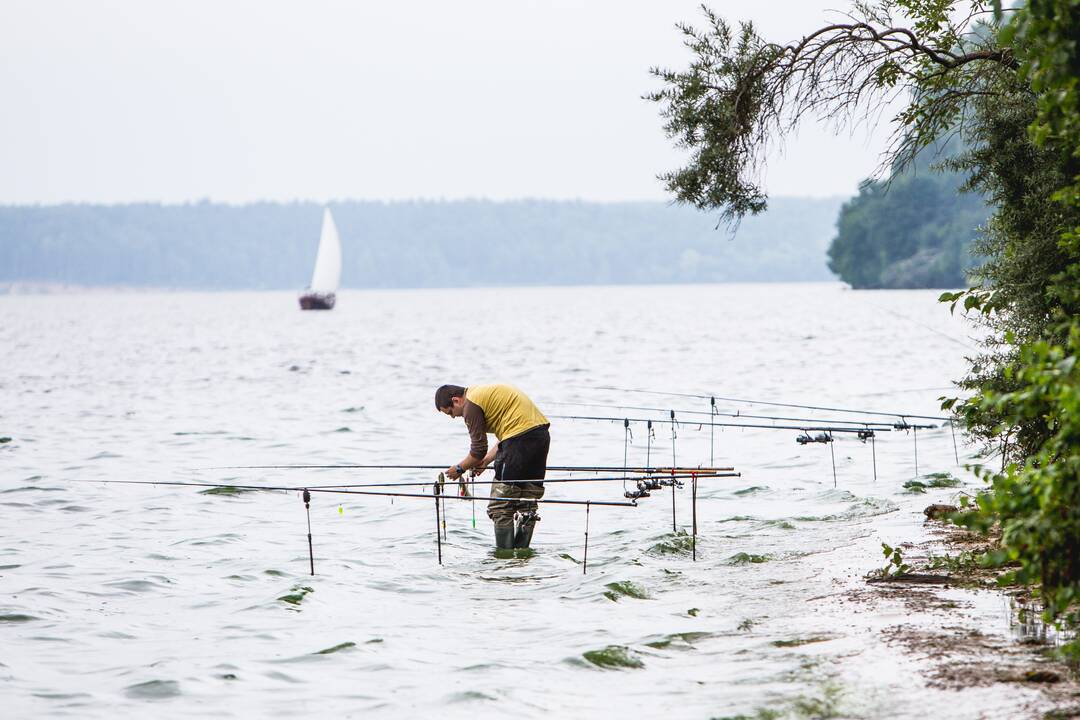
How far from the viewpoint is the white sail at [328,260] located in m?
120

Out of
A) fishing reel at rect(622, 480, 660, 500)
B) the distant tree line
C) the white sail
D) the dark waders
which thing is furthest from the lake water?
the white sail

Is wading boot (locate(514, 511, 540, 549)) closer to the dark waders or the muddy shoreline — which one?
the dark waders

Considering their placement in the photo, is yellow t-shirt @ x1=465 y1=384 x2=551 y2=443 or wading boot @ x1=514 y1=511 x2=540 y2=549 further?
wading boot @ x1=514 y1=511 x2=540 y2=549

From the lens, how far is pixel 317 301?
5295 inches

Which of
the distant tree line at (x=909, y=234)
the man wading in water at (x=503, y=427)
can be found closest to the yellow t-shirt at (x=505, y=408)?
the man wading in water at (x=503, y=427)

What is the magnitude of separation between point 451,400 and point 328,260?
378 feet

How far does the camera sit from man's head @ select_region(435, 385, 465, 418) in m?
12.1

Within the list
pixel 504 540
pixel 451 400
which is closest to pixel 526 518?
pixel 504 540

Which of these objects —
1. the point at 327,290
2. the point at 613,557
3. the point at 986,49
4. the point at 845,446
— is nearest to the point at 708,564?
the point at 613,557

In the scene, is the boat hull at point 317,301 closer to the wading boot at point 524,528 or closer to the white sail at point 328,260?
the white sail at point 328,260

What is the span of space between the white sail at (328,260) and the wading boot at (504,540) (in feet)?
351

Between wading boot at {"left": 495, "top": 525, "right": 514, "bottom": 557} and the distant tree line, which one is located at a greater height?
the distant tree line

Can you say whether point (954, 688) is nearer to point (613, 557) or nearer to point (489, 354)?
point (613, 557)

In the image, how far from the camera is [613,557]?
12766 mm
